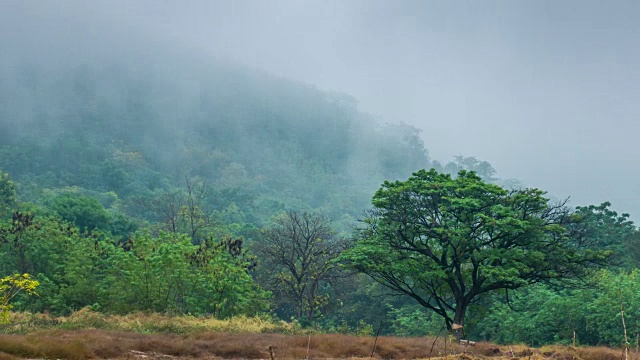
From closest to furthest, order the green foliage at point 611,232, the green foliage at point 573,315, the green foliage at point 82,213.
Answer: the green foliage at point 573,315, the green foliage at point 611,232, the green foliage at point 82,213

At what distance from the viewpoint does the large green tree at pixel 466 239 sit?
25078 mm

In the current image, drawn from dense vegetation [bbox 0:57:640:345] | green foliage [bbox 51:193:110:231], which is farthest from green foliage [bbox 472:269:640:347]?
green foliage [bbox 51:193:110:231]

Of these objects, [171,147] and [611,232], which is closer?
[611,232]

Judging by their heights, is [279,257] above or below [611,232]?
below

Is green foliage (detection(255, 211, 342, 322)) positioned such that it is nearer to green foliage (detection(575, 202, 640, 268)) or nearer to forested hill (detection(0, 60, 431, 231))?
green foliage (detection(575, 202, 640, 268))

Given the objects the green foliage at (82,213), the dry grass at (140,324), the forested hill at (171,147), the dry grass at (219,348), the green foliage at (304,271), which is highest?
the forested hill at (171,147)

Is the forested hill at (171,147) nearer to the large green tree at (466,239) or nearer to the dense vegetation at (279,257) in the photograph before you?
the dense vegetation at (279,257)

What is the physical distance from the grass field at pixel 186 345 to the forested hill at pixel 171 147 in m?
60.7

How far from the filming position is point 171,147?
15138 cm

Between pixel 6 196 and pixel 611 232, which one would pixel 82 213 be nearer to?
pixel 6 196

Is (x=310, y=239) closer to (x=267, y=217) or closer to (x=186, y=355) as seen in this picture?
(x=186, y=355)

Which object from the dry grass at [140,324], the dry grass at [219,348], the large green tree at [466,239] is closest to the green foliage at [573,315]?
the large green tree at [466,239]

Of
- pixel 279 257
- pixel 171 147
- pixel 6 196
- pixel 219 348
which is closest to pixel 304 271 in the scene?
pixel 279 257

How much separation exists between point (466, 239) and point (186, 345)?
563 inches
